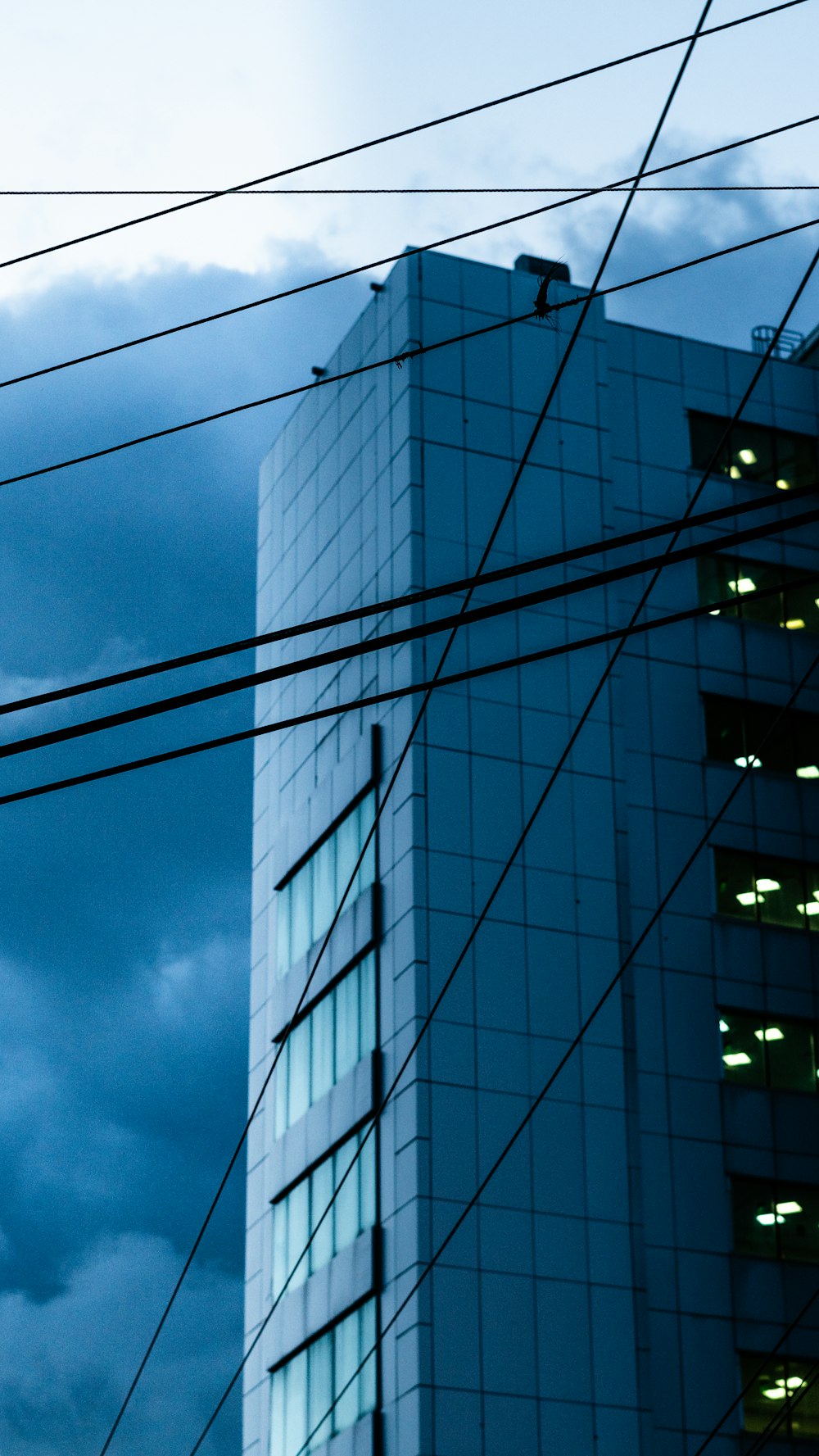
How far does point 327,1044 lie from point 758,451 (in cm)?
1945

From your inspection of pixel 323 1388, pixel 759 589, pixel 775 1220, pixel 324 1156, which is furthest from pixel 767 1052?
pixel 323 1388

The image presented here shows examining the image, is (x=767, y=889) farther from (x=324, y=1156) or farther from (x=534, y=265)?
(x=534, y=265)

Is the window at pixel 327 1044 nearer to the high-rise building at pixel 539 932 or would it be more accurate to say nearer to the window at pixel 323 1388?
the high-rise building at pixel 539 932

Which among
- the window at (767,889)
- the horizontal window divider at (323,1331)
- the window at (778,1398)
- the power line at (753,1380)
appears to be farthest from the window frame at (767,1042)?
the horizontal window divider at (323,1331)

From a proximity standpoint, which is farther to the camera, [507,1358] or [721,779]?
[721,779]

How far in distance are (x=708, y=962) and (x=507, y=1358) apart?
10568 mm

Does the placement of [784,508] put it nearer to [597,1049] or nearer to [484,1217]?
[597,1049]

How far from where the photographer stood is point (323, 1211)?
141 feet

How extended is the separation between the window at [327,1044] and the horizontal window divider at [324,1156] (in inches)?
32.9

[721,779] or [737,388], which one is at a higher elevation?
[737,388]

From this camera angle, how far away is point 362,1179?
41062mm

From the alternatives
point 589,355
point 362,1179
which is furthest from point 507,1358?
point 589,355

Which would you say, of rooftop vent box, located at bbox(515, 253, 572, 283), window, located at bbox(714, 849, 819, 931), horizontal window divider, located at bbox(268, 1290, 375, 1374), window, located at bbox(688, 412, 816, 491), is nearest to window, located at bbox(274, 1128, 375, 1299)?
horizontal window divider, located at bbox(268, 1290, 375, 1374)

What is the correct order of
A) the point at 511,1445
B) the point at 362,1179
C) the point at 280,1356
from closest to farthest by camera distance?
the point at 511,1445, the point at 362,1179, the point at 280,1356
